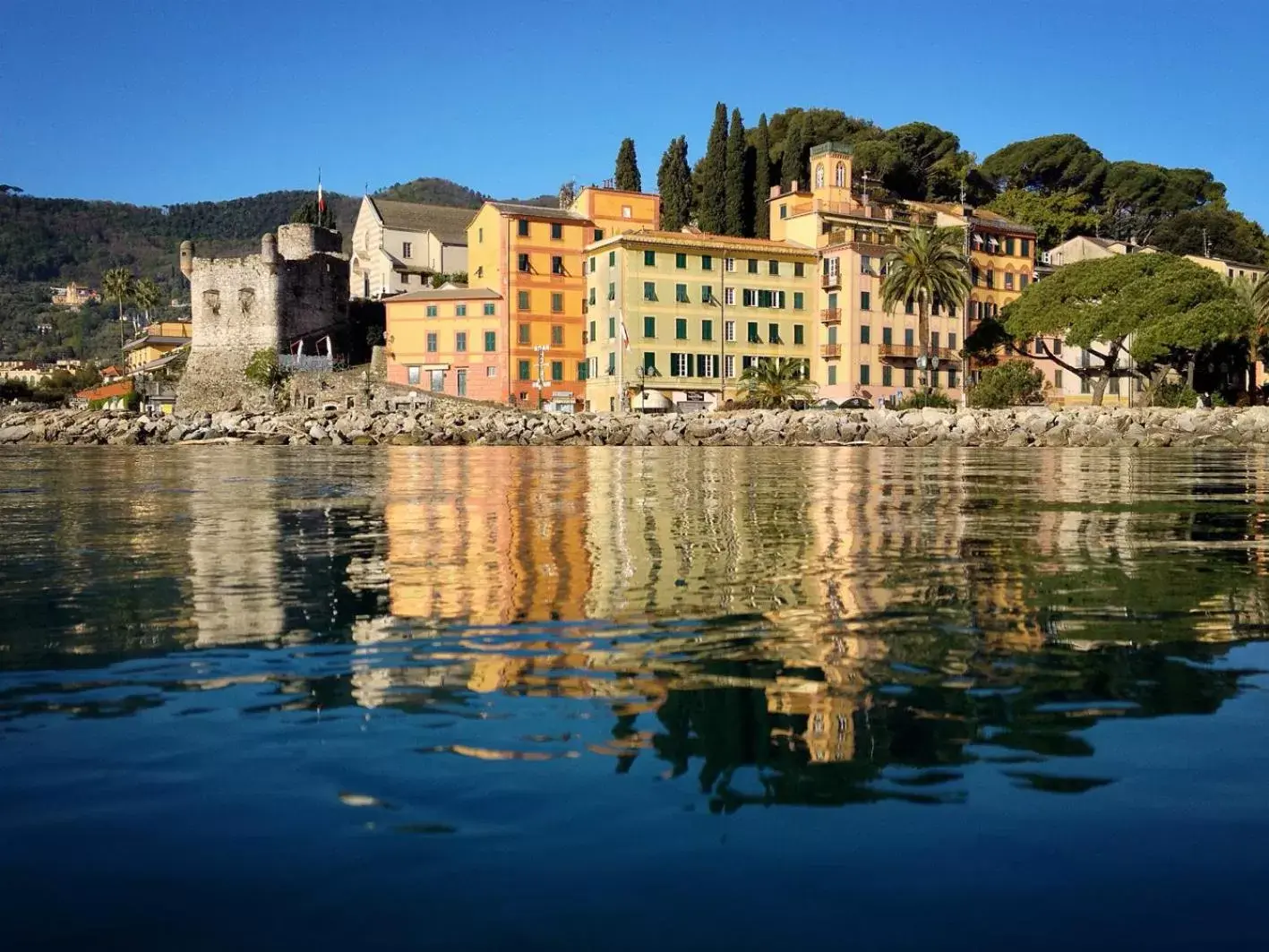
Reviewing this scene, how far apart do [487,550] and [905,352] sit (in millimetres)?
73751

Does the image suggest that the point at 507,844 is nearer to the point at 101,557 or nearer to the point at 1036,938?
the point at 1036,938

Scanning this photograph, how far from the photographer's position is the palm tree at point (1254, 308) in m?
69.7

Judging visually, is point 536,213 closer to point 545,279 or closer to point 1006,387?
point 545,279

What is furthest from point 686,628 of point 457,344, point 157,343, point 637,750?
point 157,343

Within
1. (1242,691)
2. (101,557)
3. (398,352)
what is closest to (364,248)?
(398,352)

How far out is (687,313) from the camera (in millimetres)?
77000

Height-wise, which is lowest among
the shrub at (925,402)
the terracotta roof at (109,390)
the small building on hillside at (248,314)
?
the shrub at (925,402)

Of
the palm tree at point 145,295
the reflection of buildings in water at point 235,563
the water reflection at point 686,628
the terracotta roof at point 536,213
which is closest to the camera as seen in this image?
the water reflection at point 686,628

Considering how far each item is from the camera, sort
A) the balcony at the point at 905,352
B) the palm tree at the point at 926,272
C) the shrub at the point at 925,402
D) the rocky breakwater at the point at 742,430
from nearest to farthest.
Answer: the rocky breakwater at the point at 742,430, the shrub at the point at 925,402, the palm tree at the point at 926,272, the balcony at the point at 905,352

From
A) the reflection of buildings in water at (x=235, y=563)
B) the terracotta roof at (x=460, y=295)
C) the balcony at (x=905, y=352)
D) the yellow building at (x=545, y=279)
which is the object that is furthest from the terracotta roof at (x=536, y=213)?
the reflection of buildings in water at (x=235, y=563)

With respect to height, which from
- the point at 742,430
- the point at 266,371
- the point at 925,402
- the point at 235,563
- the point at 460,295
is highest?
the point at 460,295

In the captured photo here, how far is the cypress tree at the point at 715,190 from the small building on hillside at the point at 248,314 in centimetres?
2760

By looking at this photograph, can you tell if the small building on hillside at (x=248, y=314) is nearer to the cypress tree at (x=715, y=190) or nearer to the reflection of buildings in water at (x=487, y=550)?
the cypress tree at (x=715, y=190)

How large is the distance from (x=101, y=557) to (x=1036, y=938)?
375 inches
